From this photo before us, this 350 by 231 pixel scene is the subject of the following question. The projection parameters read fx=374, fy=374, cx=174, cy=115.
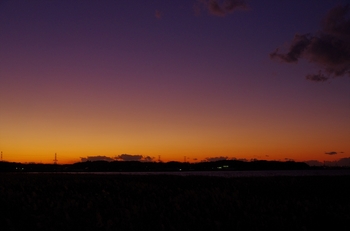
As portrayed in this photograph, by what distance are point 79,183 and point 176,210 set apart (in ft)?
44.7

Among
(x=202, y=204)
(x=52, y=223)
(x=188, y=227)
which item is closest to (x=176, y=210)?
(x=202, y=204)

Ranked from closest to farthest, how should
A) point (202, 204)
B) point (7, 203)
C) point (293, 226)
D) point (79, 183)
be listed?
point (293, 226)
point (202, 204)
point (7, 203)
point (79, 183)

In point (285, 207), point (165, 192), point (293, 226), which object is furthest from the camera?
point (165, 192)

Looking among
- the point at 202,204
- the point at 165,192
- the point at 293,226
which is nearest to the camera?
the point at 293,226

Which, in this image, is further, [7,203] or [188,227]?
[7,203]

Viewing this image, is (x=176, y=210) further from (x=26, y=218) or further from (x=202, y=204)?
(x=26, y=218)

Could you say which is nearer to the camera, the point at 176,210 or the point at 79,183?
the point at 176,210

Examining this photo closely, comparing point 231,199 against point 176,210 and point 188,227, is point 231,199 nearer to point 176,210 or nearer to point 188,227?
point 176,210

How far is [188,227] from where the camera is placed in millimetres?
6914

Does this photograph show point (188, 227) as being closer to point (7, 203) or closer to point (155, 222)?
point (155, 222)

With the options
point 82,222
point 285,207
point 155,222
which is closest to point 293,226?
point 285,207

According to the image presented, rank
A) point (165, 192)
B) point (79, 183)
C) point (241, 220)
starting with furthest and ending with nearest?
point (79, 183), point (165, 192), point (241, 220)

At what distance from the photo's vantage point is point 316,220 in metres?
7.40

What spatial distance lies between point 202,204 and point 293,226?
289 centimetres
